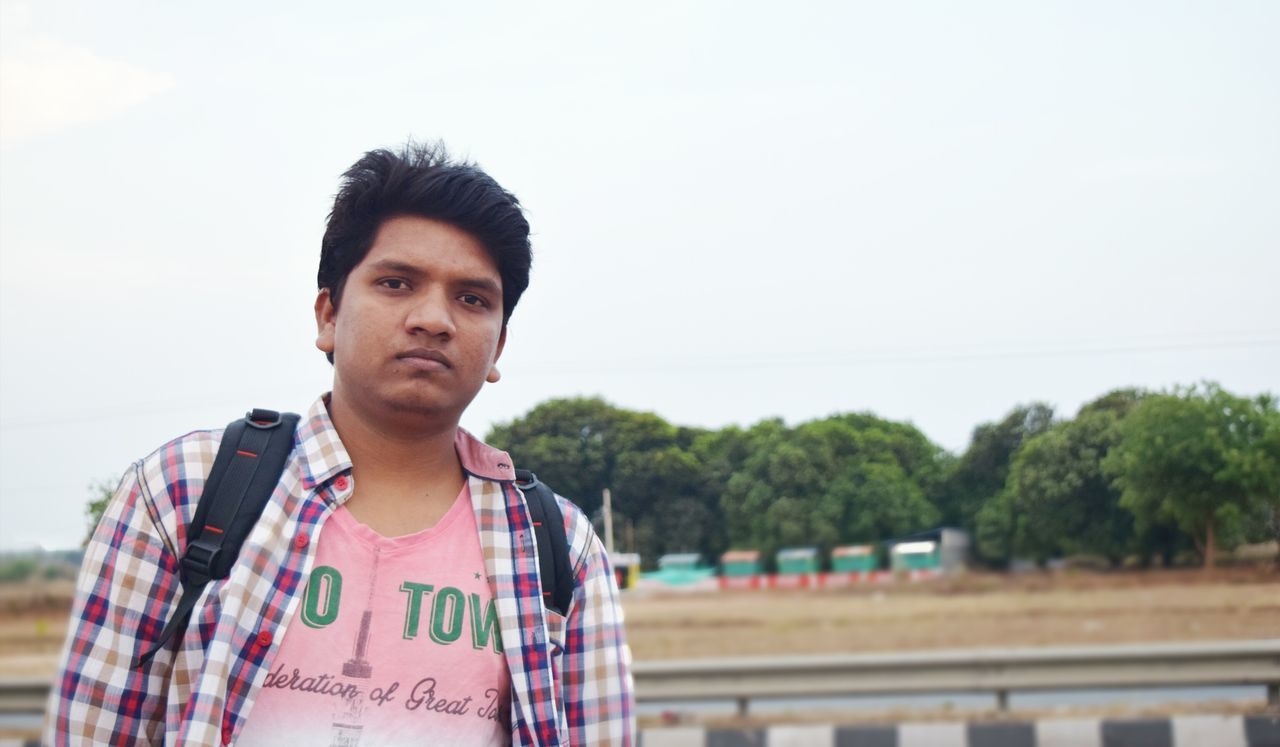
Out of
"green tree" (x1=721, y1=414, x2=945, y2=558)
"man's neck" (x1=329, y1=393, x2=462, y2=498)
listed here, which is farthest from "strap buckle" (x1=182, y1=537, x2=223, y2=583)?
"green tree" (x1=721, y1=414, x2=945, y2=558)

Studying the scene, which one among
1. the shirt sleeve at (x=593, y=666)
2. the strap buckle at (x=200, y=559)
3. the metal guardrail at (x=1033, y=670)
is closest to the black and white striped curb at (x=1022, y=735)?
the metal guardrail at (x=1033, y=670)

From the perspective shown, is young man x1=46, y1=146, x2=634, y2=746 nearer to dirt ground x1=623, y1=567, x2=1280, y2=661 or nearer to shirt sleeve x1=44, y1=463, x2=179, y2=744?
shirt sleeve x1=44, y1=463, x2=179, y2=744

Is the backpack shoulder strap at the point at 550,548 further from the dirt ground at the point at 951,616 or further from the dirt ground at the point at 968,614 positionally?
the dirt ground at the point at 968,614

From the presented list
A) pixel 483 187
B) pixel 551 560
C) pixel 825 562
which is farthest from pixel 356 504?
pixel 825 562

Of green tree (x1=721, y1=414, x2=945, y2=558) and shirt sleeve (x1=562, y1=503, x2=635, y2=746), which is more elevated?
green tree (x1=721, y1=414, x2=945, y2=558)

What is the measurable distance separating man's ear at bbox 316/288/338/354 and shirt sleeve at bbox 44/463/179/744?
0.38 m

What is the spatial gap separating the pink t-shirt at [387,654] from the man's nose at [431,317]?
0.28m

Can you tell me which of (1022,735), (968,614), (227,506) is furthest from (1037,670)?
(227,506)

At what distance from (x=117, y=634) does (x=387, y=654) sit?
1.08 feet

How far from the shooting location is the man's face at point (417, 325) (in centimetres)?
176

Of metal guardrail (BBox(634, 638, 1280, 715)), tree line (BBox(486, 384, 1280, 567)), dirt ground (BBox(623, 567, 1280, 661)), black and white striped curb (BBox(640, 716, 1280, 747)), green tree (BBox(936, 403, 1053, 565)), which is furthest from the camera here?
green tree (BBox(936, 403, 1053, 565))

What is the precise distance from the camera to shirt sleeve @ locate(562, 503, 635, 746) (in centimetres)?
190

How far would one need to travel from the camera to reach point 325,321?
194cm

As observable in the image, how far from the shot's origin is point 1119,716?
6.71 m
